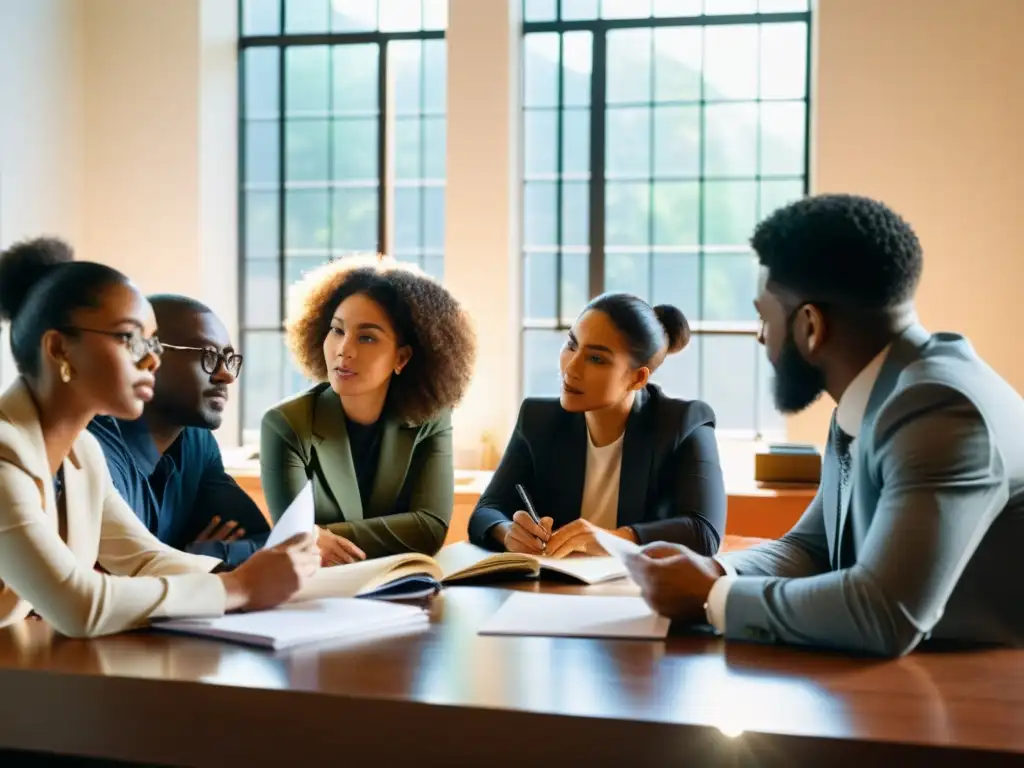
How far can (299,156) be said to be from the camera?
6.15 m

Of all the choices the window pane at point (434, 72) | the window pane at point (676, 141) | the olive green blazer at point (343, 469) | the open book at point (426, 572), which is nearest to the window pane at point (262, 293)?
the window pane at point (434, 72)

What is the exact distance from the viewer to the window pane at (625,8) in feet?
19.1

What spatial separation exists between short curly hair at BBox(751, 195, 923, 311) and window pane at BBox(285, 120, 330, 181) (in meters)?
4.72

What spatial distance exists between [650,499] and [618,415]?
0.78 ft

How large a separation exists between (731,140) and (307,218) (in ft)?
7.35

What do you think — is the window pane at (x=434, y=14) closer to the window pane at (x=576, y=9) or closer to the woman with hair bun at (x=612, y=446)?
the window pane at (x=576, y=9)

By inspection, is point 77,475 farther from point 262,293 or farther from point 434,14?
point 434,14

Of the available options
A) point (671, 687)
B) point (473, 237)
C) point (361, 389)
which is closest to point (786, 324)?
point (671, 687)

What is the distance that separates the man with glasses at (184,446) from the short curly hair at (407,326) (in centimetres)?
48

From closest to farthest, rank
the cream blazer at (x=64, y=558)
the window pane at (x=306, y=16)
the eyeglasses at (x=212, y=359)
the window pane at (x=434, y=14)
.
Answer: the cream blazer at (x=64, y=558) → the eyeglasses at (x=212, y=359) → the window pane at (x=434, y=14) → the window pane at (x=306, y=16)

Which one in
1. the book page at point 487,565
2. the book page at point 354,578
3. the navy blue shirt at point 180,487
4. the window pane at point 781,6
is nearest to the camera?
the book page at point 354,578

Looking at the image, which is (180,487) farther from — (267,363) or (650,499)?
(267,363)

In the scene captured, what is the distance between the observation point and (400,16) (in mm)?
6059

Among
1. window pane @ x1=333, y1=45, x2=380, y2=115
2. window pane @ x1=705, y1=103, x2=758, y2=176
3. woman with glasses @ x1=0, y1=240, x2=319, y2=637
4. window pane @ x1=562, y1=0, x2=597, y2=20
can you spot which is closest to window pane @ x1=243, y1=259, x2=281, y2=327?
window pane @ x1=333, y1=45, x2=380, y2=115
